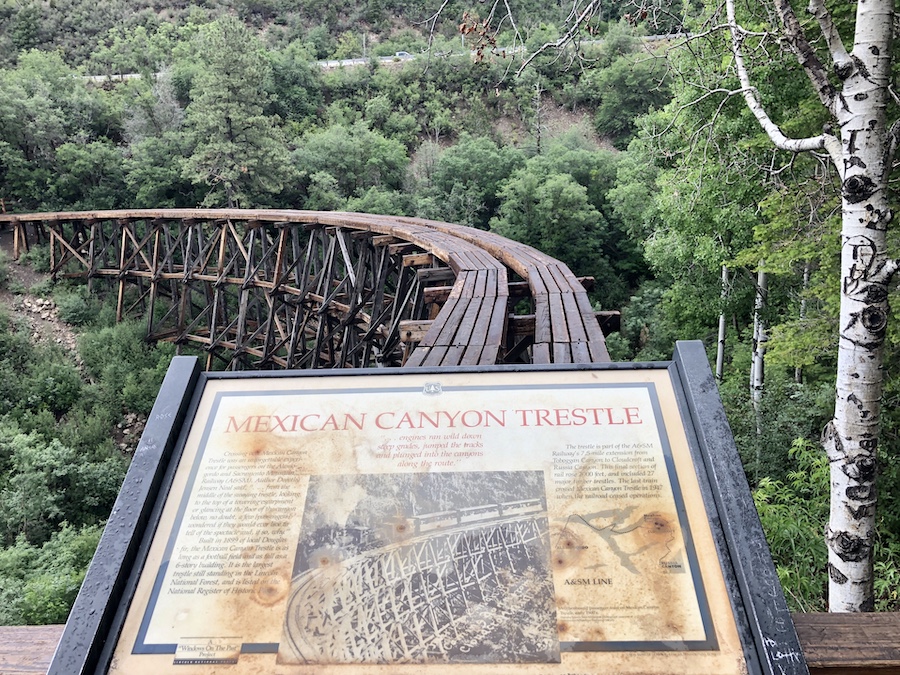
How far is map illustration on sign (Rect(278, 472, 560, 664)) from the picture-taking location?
105cm

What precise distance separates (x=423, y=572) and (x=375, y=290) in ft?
21.5

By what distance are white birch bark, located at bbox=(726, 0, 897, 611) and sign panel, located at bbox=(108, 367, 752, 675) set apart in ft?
6.25

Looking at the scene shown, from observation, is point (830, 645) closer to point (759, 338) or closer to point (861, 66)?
point (861, 66)

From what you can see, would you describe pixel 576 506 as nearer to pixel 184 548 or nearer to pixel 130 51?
pixel 184 548

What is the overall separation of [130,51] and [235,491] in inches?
1405

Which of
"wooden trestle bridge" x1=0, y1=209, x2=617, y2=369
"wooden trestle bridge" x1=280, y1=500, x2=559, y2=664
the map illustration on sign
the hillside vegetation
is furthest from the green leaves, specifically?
"wooden trestle bridge" x1=280, y1=500, x2=559, y2=664

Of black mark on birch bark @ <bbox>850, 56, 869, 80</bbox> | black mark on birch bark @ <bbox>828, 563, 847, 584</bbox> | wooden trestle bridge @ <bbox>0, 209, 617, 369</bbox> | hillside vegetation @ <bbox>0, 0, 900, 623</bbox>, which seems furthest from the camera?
hillside vegetation @ <bbox>0, 0, 900, 623</bbox>

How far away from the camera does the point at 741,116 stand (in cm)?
618

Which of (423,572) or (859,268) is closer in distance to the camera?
(423,572)

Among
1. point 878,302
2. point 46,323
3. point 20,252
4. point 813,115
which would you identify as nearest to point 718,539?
point 878,302

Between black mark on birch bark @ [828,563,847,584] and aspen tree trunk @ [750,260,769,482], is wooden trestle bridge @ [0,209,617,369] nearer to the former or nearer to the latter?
black mark on birch bark @ [828,563,847,584]

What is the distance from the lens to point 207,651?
1062mm

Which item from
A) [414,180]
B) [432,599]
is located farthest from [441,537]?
[414,180]

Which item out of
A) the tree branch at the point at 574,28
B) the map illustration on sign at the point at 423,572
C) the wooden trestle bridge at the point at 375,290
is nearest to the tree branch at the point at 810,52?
the tree branch at the point at 574,28
